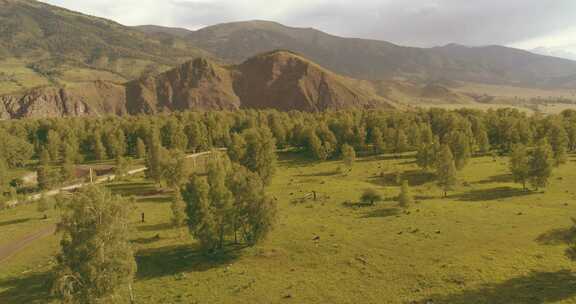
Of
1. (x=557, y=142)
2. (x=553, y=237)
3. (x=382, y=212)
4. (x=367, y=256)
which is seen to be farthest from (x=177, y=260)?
(x=557, y=142)

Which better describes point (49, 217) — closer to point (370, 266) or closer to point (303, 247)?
point (303, 247)

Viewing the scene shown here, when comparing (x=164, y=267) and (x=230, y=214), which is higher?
(x=230, y=214)

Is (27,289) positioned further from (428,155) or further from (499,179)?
(499,179)

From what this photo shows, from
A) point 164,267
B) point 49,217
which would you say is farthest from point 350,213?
point 49,217

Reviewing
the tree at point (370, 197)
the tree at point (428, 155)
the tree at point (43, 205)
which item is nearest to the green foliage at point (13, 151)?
the tree at point (43, 205)

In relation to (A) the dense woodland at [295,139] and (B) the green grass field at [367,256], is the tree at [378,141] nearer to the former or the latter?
(A) the dense woodland at [295,139]

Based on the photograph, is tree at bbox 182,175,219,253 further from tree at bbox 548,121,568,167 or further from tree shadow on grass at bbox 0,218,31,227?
tree at bbox 548,121,568,167
